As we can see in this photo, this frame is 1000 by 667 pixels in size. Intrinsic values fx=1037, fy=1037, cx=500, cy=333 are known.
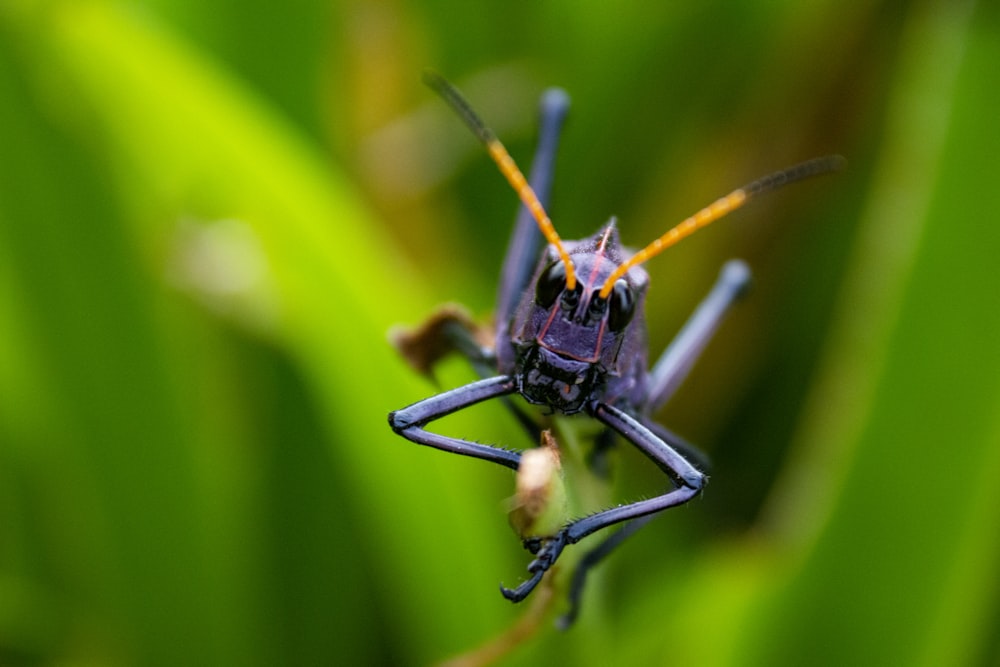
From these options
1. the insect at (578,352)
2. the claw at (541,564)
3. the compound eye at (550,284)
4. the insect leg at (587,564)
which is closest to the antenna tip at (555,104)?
the insect at (578,352)

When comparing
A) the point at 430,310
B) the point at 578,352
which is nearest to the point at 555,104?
the point at 430,310

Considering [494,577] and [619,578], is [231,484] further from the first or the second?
[619,578]

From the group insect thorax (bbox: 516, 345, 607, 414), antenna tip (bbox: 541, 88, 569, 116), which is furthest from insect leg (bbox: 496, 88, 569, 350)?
insect thorax (bbox: 516, 345, 607, 414)

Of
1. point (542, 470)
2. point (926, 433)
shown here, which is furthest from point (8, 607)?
point (926, 433)

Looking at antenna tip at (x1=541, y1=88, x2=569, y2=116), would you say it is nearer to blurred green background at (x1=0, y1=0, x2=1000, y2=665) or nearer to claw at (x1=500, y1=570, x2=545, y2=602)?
blurred green background at (x1=0, y1=0, x2=1000, y2=665)

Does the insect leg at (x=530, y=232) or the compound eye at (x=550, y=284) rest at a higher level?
the insect leg at (x=530, y=232)

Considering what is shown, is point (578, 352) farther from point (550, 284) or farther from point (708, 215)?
point (708, 215)

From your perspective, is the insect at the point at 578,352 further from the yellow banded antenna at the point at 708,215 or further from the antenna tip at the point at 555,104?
the antenna tip at the point at 555,104
